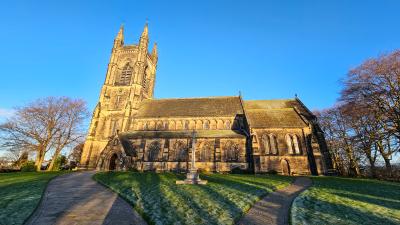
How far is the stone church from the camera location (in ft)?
89.0

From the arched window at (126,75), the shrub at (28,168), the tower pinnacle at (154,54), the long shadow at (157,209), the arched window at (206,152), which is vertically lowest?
the long shadow at (157,209)

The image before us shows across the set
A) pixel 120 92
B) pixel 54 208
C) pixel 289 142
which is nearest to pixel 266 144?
pixel 289 142

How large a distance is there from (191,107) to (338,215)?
30980 millimetres

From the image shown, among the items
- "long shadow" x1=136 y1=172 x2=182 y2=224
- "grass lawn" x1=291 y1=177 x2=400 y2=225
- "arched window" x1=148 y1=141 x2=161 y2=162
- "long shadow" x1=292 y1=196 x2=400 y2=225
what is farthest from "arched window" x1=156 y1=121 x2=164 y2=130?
"long shadow" x1=292 y1=196 x2=400 y2=225

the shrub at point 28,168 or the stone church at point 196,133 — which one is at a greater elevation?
the stone church at point 196,133

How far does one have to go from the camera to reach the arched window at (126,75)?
133 feet

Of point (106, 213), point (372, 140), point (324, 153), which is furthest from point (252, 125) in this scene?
point (106, 213)

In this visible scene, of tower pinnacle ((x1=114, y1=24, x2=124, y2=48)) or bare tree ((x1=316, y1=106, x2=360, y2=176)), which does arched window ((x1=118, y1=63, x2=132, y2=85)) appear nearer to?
tower pinnacle ((x1=114, y1=24, x2=124, y2=48))

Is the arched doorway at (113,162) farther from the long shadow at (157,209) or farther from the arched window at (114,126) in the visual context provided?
the long shadow at (157,209)

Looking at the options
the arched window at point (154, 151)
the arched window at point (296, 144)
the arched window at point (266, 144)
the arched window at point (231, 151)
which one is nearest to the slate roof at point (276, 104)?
the arched window at point (296, 144)

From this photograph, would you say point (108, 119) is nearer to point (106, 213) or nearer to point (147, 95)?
point (147, 95)

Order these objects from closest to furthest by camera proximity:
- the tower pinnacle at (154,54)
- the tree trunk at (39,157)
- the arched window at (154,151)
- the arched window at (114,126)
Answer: the arched window at (154,151)
the tree trunk at (39,157)
the arched window at (114,126)
the tower pinnacle at (154,54)

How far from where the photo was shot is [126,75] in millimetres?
41219

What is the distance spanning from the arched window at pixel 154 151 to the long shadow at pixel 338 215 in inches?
947
